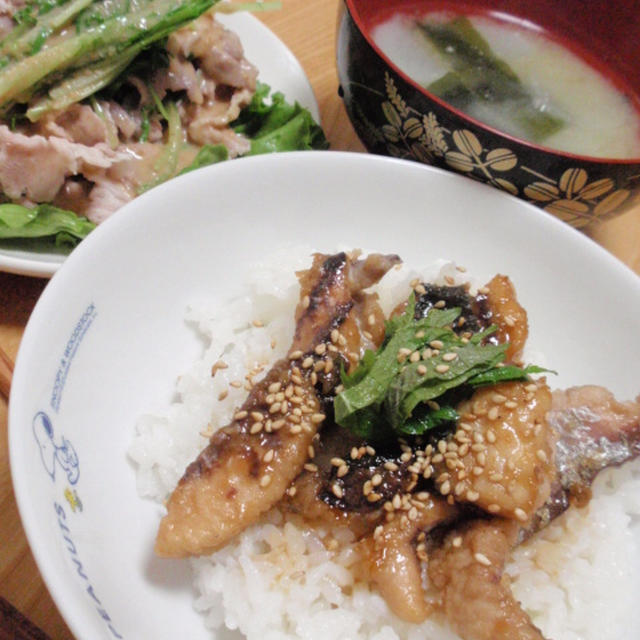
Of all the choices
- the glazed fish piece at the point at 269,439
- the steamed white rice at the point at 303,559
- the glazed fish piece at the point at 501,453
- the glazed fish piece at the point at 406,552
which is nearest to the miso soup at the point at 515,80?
the steamed white rice at the point at 303,559

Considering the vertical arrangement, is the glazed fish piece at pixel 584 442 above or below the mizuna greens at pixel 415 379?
below

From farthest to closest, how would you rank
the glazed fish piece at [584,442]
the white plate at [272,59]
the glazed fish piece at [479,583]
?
the white plate at [272,59] < the glazed fish piece at [584,442] < the glazed fish piece at [479,583]

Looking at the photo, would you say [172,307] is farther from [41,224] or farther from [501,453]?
[501,453]

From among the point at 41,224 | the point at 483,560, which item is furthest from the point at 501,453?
the point at 41,224

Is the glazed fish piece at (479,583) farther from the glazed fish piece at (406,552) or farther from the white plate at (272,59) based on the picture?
the white plate at (272,59)

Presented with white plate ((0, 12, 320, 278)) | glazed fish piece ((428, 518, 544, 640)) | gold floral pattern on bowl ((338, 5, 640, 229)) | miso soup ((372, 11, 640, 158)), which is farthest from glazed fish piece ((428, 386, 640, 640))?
white plate ((0, 12, 320, 278))

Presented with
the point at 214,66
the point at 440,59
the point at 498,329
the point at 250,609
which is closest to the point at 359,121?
the point at 440,59

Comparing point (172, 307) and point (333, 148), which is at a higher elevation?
point (172, 307)
